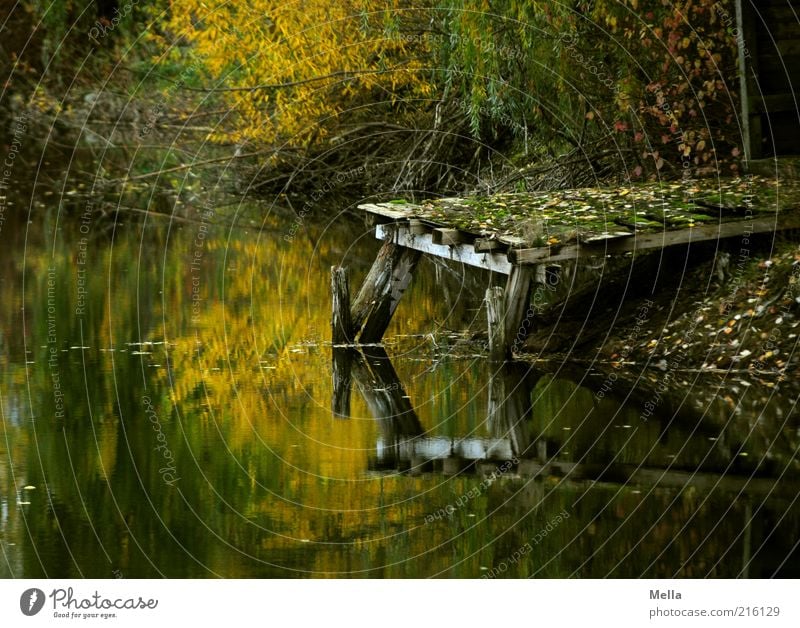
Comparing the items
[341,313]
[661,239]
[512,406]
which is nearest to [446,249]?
[341,313]

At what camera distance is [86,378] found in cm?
1259

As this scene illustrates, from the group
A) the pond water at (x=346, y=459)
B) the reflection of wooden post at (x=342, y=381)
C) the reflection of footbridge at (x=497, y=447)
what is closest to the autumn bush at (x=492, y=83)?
the pond water at (x=346, y=459)

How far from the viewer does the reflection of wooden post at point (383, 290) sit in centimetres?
1423

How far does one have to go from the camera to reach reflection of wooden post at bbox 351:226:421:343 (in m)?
14.2

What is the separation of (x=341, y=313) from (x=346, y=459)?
14.5 feet

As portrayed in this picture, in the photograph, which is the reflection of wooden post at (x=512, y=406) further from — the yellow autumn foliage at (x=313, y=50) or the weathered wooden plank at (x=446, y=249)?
the yellow autumn foliage at (x=313, y=50)

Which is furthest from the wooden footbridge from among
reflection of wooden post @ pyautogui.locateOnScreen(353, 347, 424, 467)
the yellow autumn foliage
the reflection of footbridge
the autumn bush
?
the yellow autumn foliage

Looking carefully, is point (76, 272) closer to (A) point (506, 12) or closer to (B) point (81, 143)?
(A) point (506, 12)

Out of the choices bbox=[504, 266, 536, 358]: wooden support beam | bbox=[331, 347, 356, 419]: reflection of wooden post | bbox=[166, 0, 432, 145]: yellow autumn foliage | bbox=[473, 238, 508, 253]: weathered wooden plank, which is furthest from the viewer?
bbox=[166, 0, 432, 145]: yellow autumn foliage

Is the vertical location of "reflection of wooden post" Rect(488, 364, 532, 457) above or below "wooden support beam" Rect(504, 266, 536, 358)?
below

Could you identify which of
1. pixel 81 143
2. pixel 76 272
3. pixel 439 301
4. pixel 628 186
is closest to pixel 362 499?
pixel 628 186
